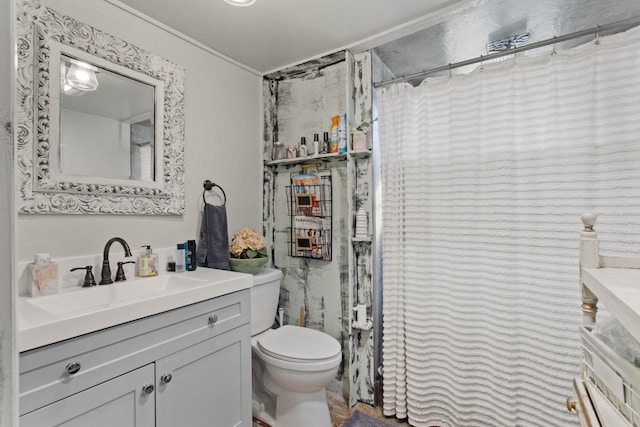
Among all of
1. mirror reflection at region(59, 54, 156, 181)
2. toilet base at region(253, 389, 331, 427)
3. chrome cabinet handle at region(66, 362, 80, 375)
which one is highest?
mirror reflection at region(59, 54, 156, 181)

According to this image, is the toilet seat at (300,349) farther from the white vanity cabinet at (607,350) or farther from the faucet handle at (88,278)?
the white vanity cabinet at (607,350)

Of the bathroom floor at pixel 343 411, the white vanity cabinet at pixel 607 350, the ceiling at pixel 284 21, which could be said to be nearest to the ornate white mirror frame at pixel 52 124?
the ceiling at pixel 284 21

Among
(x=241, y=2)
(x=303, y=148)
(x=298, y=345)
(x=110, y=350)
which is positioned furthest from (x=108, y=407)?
(x=241, y=2)

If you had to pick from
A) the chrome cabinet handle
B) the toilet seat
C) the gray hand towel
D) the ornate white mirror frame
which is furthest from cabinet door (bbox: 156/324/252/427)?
the ornate white mirror frame

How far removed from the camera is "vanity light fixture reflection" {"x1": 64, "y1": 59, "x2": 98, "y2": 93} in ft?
4.42

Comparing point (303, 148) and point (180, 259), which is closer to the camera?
point (180, 259)

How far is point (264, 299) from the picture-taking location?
6.21ft

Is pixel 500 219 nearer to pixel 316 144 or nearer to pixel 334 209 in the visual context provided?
pixel 334 209

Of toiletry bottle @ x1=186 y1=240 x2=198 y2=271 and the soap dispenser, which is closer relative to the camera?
the soap dispenser

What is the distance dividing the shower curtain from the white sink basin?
4.01 feet

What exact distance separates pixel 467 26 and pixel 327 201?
1.29 metres

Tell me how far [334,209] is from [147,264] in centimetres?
116

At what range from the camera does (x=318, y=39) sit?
1.86m

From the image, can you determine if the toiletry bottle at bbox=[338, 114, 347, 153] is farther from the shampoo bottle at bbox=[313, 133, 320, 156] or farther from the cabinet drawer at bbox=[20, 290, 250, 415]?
the cabinet drawer at bbox=[20, 290, 250, 415]
